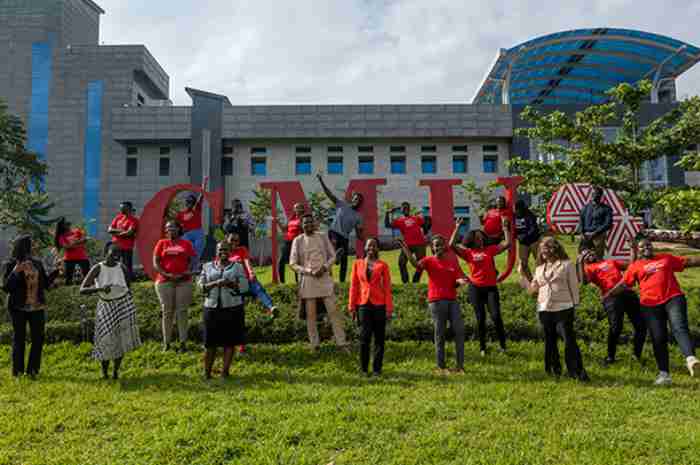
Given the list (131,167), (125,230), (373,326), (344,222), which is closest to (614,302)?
(373,326)

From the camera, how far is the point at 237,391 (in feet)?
19.2

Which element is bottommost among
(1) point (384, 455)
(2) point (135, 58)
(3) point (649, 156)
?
(1) point (384, 455)

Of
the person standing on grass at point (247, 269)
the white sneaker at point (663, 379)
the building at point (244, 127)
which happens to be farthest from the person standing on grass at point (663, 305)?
the building at point (244, 127)

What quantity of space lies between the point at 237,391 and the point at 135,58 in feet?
121

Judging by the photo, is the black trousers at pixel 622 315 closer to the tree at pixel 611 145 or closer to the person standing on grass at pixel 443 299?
the person standing on grass at pixel 443 299

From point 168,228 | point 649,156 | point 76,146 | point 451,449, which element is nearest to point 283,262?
point 168,228

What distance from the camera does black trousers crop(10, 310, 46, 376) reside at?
669cm

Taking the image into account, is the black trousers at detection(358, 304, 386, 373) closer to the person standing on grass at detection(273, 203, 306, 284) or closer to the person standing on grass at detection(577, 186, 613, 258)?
the person standing on grass at detection(273, 203, 306, 284)

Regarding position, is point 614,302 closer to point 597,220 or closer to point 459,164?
point 597,220

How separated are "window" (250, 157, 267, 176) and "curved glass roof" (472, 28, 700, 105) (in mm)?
Answer: 15980

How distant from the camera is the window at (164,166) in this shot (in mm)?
35312

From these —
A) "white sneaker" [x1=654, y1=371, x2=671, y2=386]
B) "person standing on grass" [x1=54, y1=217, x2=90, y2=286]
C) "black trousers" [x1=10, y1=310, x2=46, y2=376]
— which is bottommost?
"white sneaker" [x1=654, y1=371, x2=671, y2=386]

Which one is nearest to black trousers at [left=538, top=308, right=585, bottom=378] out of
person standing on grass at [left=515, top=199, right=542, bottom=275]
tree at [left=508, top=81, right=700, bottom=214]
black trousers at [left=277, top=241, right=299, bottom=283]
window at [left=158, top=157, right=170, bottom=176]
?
person standing on grass at [left=515, top=199, right=542, bottom=275]

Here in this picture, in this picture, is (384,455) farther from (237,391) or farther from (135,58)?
(135,58)
